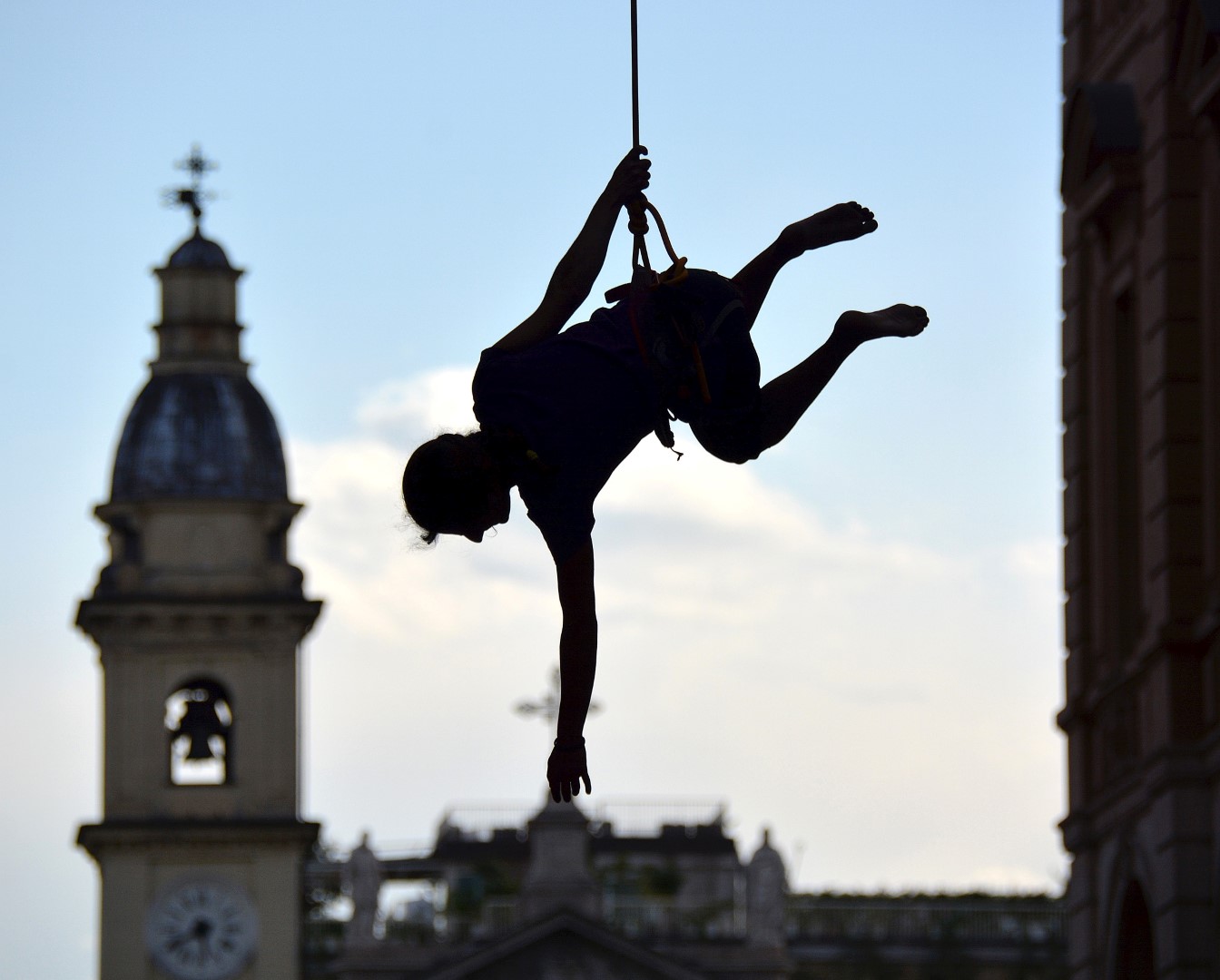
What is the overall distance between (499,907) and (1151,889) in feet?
172

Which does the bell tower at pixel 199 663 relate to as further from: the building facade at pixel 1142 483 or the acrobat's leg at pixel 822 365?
the acrobat's leg at pixel 822 365

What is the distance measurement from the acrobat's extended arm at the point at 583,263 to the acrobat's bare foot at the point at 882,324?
99cm

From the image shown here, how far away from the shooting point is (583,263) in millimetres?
13172

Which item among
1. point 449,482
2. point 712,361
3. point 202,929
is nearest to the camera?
point 449,482

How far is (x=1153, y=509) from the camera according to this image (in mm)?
27078

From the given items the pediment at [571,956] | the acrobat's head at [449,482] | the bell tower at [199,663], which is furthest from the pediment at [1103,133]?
the pediment at [571,956]

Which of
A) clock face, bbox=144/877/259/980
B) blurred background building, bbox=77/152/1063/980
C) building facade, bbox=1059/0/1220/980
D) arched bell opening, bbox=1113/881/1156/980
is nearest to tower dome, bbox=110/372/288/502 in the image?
blurred background building, bbox=77/152/1063/980

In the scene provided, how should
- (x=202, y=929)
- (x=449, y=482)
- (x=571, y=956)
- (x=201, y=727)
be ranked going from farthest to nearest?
1. (x=571, y=956)
2. (x=201, y=727)
3. (x=202, y=929)
4. (x=449, y=482)

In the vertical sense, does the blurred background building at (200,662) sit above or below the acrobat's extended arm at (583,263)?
above

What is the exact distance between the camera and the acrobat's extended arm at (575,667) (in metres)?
13.1

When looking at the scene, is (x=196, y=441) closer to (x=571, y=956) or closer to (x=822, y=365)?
(x=571, y=956)

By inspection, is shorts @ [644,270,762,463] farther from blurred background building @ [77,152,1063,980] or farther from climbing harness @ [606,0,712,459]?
blurred background building @ [77,152,1063,980]

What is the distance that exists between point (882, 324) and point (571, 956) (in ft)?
209

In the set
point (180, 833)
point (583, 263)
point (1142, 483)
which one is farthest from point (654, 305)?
point (180, 833)
